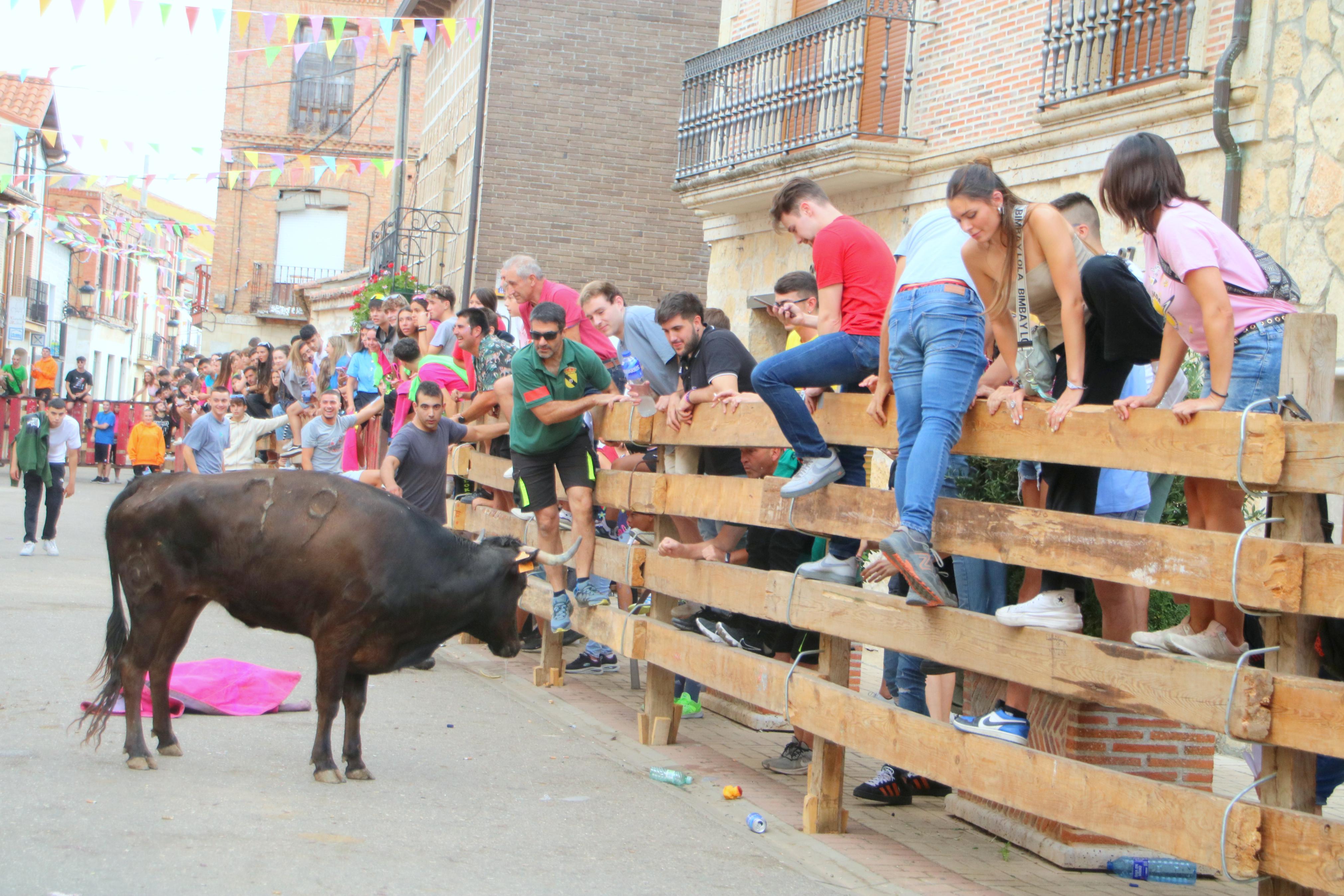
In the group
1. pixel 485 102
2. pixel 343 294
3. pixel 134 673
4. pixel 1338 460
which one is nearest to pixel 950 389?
pixel 1338 460

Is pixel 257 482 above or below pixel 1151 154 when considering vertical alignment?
below

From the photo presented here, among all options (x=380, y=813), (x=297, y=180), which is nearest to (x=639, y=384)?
(x=380, y=813)

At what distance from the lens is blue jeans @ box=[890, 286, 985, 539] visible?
5258mm

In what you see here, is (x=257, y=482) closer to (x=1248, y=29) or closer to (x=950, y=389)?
(x=950, y=389)

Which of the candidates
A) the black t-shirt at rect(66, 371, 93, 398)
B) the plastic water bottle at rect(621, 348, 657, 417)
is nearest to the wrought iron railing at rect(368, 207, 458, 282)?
the black t-shirt at rect(66, 371, 93, 398)

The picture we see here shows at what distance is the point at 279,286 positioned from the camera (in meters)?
42.3

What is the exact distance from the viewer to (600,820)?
600 centimetres

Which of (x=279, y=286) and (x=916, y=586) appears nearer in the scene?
(x=916, y=586)

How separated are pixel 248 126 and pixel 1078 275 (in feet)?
130

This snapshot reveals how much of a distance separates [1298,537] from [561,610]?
5.06 metres

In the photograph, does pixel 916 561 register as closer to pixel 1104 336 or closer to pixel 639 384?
pixel 1104 336

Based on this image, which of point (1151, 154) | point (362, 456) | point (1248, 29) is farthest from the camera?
point (362, 456)

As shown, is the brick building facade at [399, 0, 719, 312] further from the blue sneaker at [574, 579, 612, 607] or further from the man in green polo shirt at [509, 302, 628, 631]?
the blue sneaker at [574, 579, 612, 607]

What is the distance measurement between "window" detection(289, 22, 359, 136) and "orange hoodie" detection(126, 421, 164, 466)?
18427 millimetres
